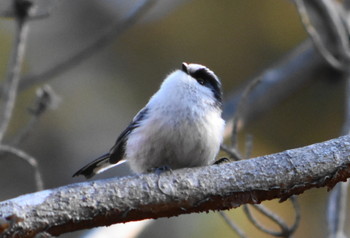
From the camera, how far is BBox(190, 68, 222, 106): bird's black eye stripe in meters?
3.68

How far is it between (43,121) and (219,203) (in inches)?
211

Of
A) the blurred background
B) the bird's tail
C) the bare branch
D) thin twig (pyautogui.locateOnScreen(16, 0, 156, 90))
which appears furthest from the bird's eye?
the blurred background

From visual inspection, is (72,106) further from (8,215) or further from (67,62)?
(8,215)

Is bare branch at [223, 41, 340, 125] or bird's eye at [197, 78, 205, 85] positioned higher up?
bird's eye at [197, 78, 205, 85]

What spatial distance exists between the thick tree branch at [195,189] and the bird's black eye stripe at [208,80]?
89 centimetres

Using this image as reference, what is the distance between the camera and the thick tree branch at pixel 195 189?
2666 mm

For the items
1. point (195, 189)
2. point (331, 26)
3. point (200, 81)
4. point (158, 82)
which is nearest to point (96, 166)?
point (200, 81)

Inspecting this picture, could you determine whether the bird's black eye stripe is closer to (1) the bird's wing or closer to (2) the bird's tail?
(1) the bird's wing

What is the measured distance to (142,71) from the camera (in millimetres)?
7914

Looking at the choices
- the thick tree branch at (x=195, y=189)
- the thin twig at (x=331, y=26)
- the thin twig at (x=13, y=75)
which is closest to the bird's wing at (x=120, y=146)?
the thin twig at (x=13, y=75)

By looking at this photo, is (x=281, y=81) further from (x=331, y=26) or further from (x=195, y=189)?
(x=195, y=189)

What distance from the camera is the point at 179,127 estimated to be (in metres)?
3.38

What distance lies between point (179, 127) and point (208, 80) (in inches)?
17.4

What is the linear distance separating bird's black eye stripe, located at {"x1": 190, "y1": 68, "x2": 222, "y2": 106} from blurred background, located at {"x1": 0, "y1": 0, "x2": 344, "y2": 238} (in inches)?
113
